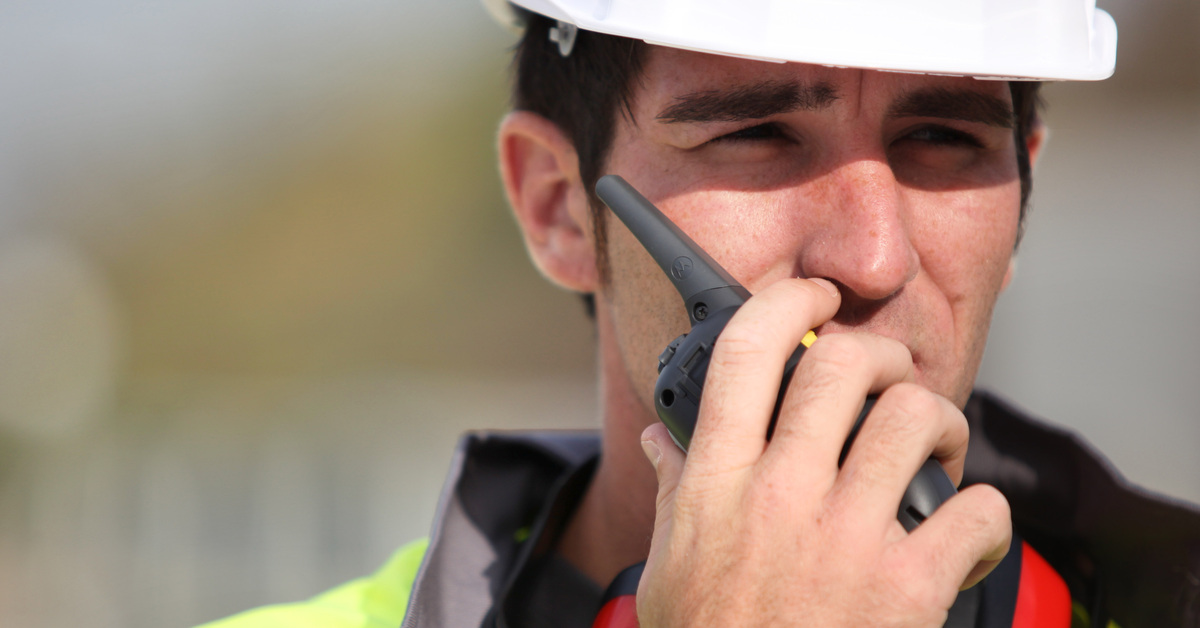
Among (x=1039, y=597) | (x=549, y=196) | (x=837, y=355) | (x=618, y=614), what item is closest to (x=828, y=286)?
(x=837, y=355)

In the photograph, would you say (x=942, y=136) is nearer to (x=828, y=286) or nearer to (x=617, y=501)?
(x=828, y=286)

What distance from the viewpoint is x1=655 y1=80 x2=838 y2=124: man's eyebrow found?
1.73 meters

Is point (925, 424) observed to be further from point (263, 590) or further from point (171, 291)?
point (171, 291)

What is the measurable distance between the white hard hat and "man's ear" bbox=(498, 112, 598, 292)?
593mm

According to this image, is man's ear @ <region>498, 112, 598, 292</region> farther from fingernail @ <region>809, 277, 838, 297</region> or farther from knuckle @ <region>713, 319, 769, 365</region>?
knuckle @ <region>713, 319, 769, 365</region>

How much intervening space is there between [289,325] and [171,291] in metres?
2.10

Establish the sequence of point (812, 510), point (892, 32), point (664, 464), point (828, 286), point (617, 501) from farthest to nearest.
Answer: point (617, 501)
point (892, 32)
point (828, 286)
point (664, 464)
point (812, 510)

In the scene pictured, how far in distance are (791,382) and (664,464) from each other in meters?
0.24

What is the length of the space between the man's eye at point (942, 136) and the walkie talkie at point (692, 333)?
21.0 inches

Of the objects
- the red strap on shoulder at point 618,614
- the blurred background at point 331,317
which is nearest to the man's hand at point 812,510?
the red strap on shoulder at point 618,614

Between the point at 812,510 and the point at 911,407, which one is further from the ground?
the point at 911,407

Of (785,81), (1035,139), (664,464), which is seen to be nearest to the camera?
(664,464)

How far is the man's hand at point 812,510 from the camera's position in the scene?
3.75 feet

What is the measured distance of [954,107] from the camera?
1.82m
